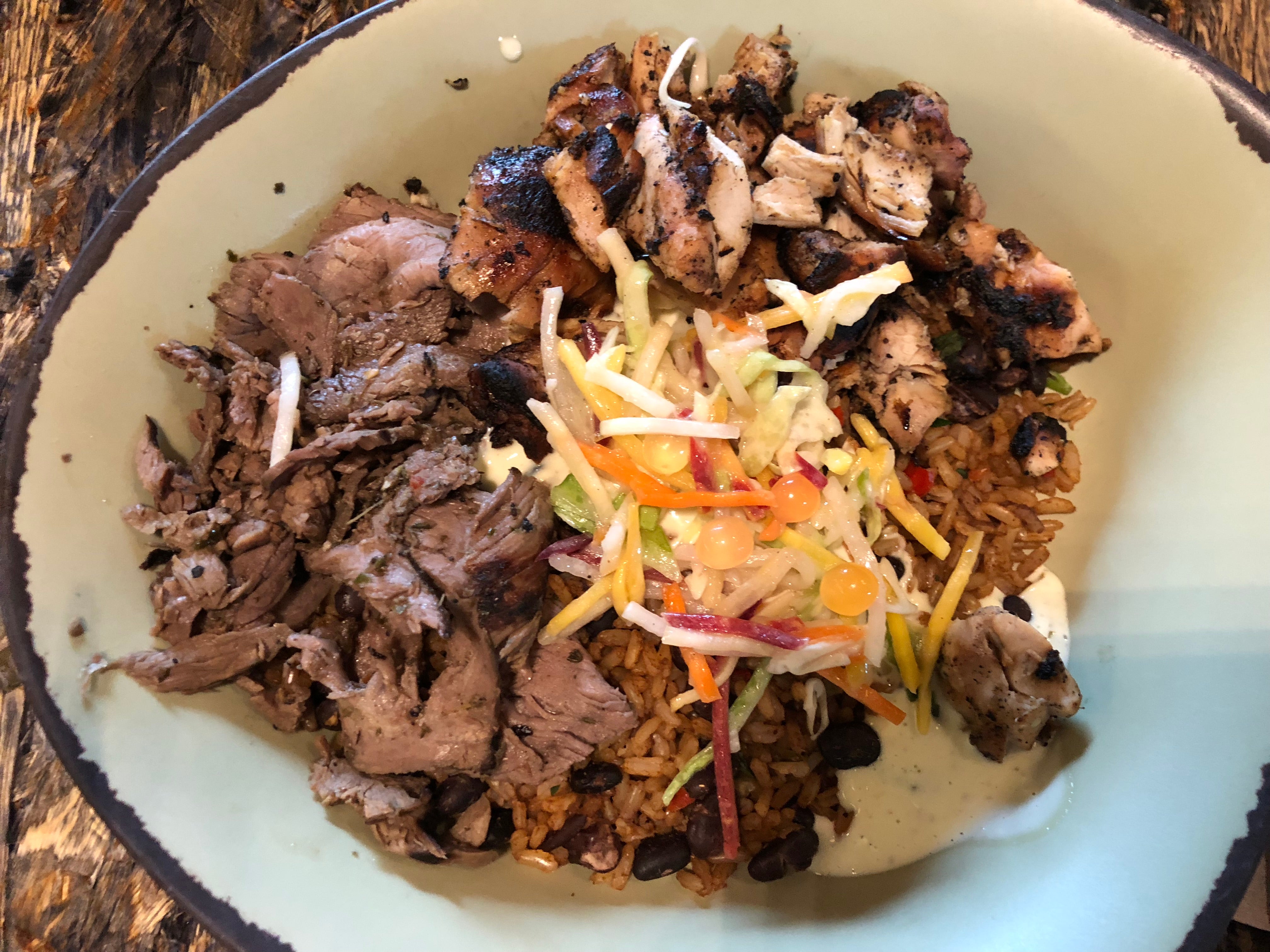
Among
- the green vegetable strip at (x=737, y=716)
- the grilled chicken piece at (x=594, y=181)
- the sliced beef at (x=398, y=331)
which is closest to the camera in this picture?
the grilled chicken piece at (x=594, y=181)

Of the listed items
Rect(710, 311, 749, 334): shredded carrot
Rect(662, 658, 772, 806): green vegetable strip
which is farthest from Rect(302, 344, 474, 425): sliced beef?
Rect(662, 658, 772, 806): green vegetable strip

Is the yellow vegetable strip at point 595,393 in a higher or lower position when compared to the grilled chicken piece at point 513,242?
lower

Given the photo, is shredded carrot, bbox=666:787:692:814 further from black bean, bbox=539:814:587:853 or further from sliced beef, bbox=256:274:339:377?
sliced beef, bbox=256:274:339:377

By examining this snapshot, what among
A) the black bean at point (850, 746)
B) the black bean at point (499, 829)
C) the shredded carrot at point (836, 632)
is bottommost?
the black bean at point (499, 829)

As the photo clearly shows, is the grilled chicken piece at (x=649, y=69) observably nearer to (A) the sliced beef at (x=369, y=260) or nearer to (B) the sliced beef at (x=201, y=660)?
(A) the sliced beef at (x=369, y=260)

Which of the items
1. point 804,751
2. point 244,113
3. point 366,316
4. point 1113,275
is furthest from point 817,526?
point 244,113

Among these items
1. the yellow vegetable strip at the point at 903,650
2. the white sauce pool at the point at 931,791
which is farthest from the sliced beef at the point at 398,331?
the white sauce pool at the point at 931,791
